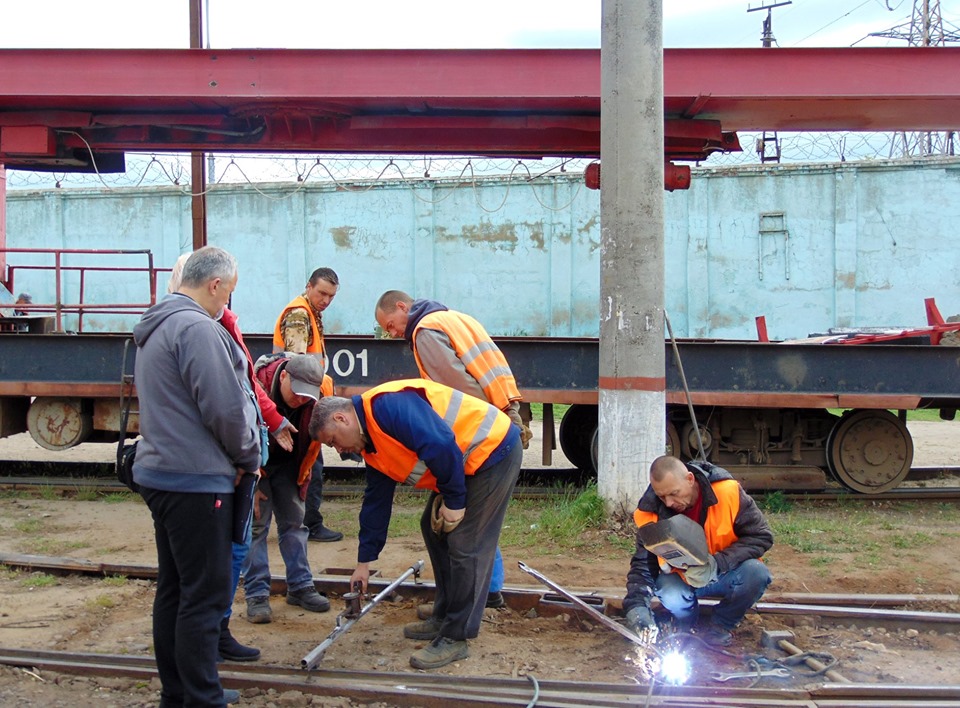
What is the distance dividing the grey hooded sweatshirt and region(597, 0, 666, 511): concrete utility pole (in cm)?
352

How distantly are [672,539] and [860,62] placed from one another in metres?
5.59

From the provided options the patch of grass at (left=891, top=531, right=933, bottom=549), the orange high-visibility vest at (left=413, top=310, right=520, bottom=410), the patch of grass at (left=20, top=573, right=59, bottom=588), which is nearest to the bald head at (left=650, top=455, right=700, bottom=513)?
the orange high-visibility vest at (left=413, top=310, right=520, bottom=410)

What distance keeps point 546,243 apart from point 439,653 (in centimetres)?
Result: 1664

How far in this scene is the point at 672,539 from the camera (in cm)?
431

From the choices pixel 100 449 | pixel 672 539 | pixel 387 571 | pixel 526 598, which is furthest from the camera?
pixel 100 449

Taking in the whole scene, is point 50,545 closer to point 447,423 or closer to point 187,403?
point 187,403

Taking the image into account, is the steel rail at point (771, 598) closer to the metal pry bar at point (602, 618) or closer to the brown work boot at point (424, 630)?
the metal pry bar at point (602, 618)

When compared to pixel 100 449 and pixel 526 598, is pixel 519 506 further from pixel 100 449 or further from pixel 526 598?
pixel 100 449

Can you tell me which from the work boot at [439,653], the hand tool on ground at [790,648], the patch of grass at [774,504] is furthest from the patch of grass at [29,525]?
the patch of grass at [774,504]

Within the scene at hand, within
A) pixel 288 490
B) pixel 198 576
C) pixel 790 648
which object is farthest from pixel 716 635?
pixel 198 576

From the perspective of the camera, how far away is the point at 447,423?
13.3 feet

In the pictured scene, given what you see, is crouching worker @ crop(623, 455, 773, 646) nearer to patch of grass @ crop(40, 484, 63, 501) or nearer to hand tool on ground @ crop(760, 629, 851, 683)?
hand tool on ground @ crop(760, 629, 851, 683)

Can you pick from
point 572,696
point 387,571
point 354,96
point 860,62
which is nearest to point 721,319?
point 860,62

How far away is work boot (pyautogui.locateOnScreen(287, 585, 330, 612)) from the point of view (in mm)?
5125
